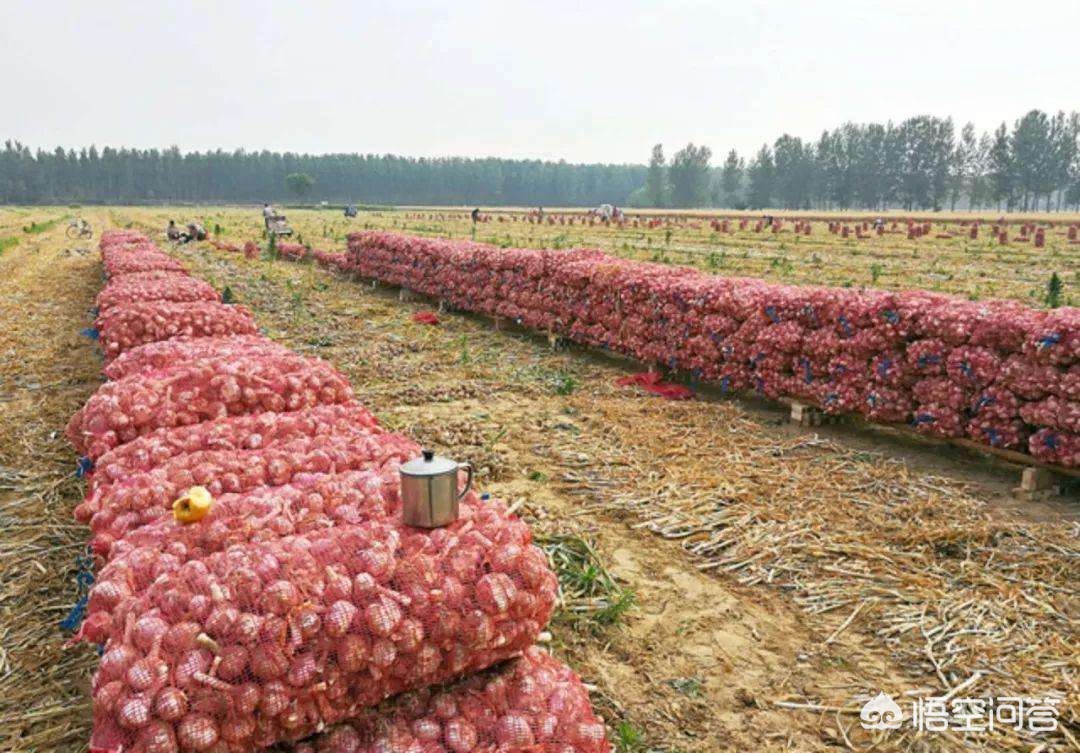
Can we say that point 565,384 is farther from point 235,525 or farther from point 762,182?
point 762,182

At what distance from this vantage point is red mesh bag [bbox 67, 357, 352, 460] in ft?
15.0

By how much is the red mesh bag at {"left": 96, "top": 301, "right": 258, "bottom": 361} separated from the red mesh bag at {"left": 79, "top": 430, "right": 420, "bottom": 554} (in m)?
3.98

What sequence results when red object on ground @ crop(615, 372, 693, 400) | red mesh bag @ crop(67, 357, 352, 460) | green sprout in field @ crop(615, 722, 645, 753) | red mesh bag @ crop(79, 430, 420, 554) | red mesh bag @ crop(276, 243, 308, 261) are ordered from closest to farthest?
red mesh bag @ crop(79, 430, 420, 554), green sprout in field @ crop(615, 722, 645, 753), red mesh bag @ crop(67, 357, 352, 460), red object on ground @ crop(615, 372, 693, 400), red mesh bag @ crop(276, 243, 308, 261)

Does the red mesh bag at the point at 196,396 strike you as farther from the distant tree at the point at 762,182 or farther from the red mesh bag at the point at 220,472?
the distant tree at the point at 762,182

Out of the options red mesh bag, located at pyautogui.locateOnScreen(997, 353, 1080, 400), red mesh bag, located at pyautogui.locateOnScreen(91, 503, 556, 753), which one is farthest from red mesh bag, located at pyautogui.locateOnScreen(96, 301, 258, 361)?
red mesh bag, located at pyautogui.locateOnScreen(997, 353, 1080, 400)

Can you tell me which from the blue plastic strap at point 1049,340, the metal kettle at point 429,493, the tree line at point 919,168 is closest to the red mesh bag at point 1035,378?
the blue plastic strap at point 1049,340

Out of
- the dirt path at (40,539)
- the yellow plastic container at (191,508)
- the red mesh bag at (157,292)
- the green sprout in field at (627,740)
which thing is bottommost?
the green sprout in field at (627,740)

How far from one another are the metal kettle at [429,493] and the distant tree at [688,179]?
14325cm

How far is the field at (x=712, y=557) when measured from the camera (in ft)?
12.9

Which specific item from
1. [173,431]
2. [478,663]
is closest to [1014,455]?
[478,663]

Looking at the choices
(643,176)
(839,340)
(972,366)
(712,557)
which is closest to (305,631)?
(712,557)

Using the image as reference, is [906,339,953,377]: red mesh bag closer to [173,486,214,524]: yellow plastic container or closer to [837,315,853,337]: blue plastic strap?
[837,315,853,337]: blue plastic strap

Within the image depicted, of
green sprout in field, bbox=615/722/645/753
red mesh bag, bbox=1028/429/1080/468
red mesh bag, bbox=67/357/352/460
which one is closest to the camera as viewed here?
green sprout in field, bbox=615/722/645/753

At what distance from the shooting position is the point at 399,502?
328 cm
